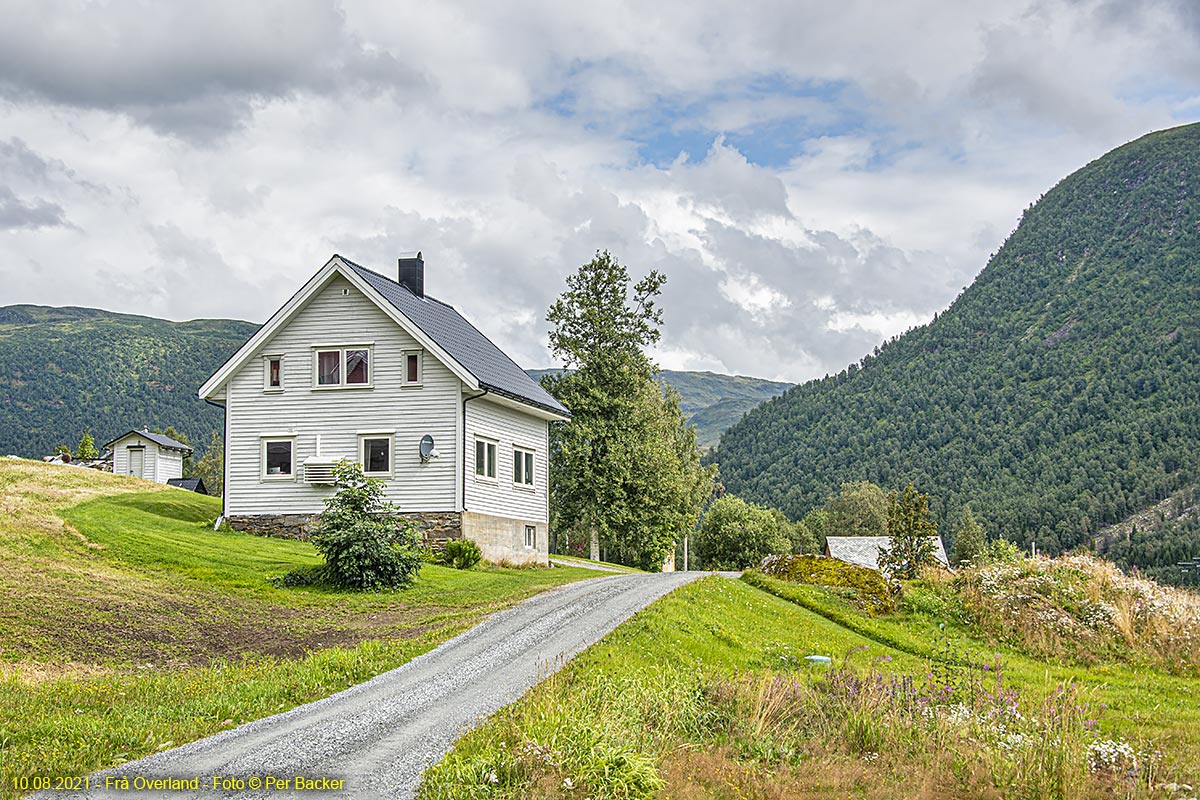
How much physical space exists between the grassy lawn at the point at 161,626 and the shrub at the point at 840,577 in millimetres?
5607

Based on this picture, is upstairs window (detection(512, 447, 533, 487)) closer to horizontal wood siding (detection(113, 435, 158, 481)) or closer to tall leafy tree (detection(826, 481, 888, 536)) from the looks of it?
horizontal wood siding (detection(113, 435, 158, 481))

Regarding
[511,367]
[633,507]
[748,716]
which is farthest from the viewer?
[633,507]

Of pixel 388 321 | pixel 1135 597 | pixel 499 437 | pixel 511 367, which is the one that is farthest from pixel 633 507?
pixel 1135 597

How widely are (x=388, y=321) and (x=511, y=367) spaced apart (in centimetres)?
722

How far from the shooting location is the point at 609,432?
A: 4938cm

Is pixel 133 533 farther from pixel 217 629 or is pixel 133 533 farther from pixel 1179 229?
pixel 1179 229

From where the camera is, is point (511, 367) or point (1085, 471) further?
point (1085, 471)

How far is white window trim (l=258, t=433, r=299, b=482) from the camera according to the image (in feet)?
110

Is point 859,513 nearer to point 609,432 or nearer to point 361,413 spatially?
point 609,432

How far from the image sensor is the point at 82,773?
9.12 meters

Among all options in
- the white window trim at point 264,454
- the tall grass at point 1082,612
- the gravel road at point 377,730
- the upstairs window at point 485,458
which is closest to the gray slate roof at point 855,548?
the upstairs window at point 485,458

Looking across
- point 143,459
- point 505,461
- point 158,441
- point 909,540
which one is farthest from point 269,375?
point 143,459

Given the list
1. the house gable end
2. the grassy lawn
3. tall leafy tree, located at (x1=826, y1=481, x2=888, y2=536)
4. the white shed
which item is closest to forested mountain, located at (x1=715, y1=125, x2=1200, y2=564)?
tall leafy tree, located at (x1=826, y1=481, x2=888, y2=536)

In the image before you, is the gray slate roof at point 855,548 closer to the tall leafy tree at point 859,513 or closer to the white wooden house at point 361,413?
the tall leafy tree at point 859,513
